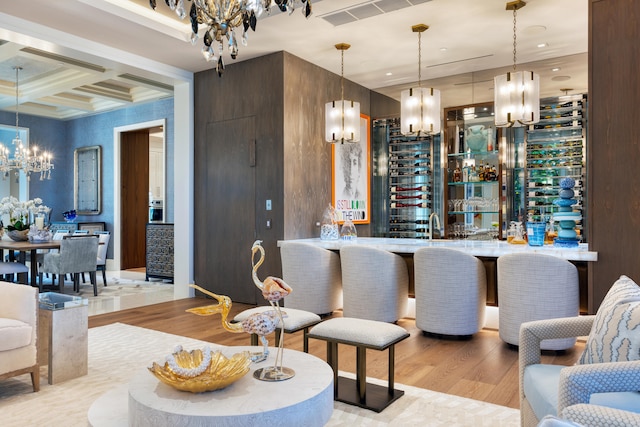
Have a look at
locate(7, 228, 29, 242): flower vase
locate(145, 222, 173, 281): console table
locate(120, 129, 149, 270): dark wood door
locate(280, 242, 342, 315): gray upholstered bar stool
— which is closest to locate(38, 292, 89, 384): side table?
locate(280, 242, 342, 315): gray upholstered bar stool

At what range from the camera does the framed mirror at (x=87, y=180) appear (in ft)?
31.8

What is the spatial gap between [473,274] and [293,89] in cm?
307

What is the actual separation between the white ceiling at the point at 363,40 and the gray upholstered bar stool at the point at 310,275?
228 cm

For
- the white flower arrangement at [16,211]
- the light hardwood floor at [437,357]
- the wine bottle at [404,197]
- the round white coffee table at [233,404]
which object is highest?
the wine bottle at [404,197]

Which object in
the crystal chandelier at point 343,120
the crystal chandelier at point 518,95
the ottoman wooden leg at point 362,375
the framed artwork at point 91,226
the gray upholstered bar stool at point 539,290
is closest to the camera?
the ottoman wooden leg at point 362,375

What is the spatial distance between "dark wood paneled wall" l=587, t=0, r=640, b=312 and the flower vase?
688 centimetres

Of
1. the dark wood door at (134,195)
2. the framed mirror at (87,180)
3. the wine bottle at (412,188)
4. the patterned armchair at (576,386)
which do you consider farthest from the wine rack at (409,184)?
the framed mirror at (87,180)

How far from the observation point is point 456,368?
3473 mm

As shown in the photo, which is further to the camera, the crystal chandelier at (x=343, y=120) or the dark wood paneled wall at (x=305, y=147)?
the dark wood paneled wall at (x=305, y=147)

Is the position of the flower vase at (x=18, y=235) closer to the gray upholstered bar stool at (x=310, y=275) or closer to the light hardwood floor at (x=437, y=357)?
the light hardwood floor at (x=437, y=357)

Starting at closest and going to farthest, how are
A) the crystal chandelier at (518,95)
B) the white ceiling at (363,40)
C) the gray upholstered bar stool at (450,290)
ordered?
1. the gray upholstered bar stool at (450,290)
2. the crystal chandelier at (518,95)
3. the white ceiling at (363,40)

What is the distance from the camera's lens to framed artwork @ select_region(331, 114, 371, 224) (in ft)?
21.4

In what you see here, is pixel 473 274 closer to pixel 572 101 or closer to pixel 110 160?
pixel 572 101

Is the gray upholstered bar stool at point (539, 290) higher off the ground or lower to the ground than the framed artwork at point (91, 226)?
lower
